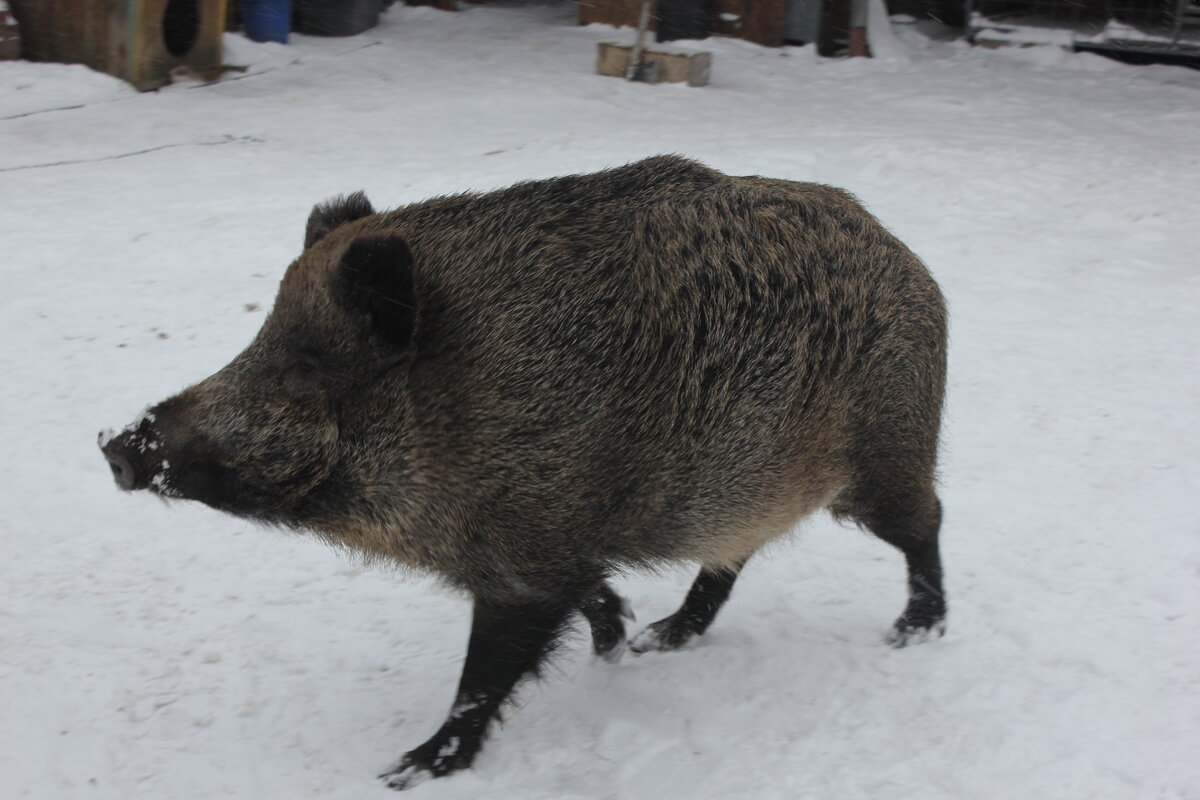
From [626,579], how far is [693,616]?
0.43 meters

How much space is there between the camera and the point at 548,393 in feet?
10.1

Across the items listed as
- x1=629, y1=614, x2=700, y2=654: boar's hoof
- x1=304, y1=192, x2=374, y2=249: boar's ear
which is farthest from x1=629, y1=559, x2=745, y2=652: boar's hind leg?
x1=304, y1=192, x2=374, y2=249: boar's ear

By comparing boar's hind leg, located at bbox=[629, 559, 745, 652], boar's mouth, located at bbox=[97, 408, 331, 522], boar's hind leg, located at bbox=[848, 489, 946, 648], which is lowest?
boar's hind leg, located at bbox=[629, 559, 745, 652]

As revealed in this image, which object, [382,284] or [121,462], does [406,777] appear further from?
[382,284]

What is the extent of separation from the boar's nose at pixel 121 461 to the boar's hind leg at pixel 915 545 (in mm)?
2195

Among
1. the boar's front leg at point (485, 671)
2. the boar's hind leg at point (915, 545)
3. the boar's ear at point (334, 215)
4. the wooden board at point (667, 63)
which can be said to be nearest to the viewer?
the boar's front leg at point (485, 671)

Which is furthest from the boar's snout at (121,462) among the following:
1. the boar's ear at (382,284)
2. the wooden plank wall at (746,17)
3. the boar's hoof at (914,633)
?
the wooden plank wall at (746,17)

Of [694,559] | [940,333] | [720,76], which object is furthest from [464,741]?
[720,76]

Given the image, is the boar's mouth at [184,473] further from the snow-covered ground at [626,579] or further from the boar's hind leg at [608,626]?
the boar's hind leg at [608,626]

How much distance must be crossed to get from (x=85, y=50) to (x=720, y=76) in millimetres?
6231

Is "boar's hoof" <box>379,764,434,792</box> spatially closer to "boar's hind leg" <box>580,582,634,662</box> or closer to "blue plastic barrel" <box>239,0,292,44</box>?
"boar's hind leg" <box>580,582,634,662</box>

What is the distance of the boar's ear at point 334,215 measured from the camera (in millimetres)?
3465

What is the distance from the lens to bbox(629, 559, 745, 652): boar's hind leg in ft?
13.1

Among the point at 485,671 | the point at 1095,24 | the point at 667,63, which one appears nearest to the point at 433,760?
the point at 485,671
